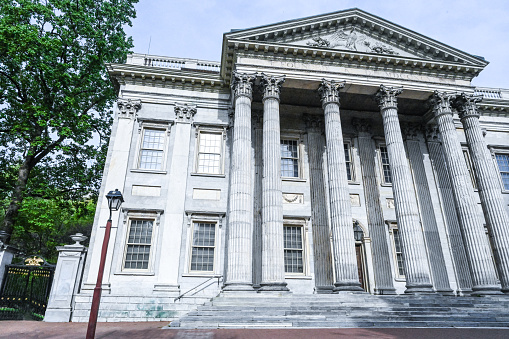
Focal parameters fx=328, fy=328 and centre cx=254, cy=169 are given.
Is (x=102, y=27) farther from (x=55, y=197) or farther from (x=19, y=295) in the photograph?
(x=19, y=295)

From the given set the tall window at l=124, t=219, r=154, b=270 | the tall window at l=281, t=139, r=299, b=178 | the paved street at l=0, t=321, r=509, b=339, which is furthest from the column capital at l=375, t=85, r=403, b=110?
the tall window at l=124, t=219, r=154, b=270

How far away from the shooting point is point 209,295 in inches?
614

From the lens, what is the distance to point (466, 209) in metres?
16.0

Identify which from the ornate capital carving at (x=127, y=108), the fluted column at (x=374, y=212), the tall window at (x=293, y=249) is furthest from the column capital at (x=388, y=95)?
the ornate capital carving at (x=127, y=108)

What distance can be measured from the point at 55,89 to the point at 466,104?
81.0 ft

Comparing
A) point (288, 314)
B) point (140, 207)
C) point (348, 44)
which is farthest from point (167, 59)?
point (288, 314)

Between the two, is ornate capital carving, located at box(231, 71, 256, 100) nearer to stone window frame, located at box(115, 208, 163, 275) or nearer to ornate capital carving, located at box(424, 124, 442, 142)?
stone window frame, located at box(115, 208, 163, 275)

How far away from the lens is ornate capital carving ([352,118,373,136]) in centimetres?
2070

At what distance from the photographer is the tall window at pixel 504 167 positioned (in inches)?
854

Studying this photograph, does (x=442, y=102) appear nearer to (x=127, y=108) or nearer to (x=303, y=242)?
(x=303, y=242)

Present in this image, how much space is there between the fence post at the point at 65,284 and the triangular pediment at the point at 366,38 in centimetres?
1411

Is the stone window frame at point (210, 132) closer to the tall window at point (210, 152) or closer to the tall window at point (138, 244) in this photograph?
the tall window at point (210, 152)

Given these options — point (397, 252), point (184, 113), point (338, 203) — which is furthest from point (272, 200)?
point (397, 252)

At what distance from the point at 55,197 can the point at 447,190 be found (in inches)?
966
